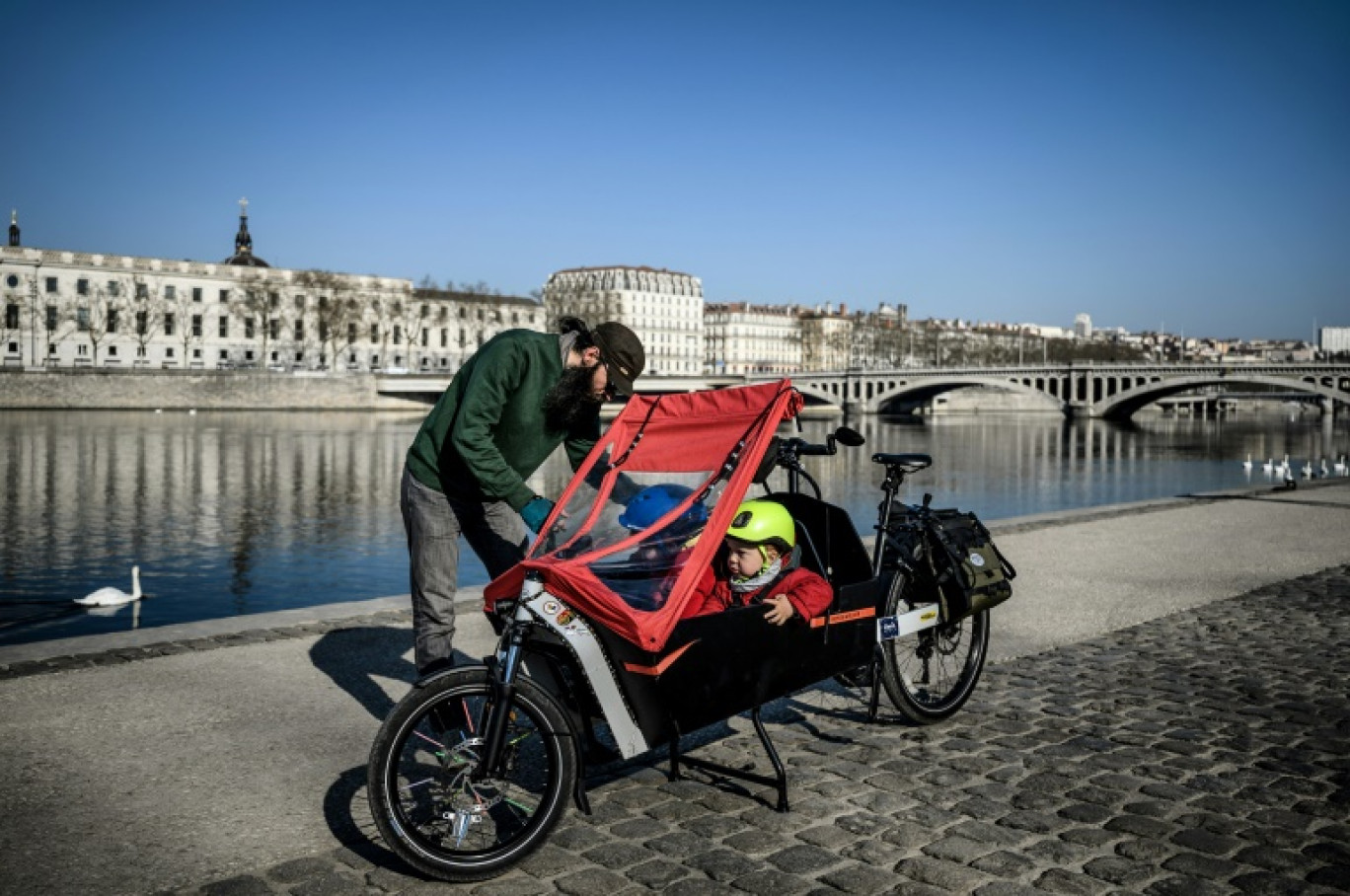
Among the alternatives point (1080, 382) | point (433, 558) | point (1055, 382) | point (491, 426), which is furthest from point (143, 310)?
point (491, 426)

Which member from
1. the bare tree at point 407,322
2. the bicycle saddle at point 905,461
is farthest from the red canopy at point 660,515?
the bare tree at point 407,322

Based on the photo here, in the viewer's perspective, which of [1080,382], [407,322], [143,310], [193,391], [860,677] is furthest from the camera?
[407,322]

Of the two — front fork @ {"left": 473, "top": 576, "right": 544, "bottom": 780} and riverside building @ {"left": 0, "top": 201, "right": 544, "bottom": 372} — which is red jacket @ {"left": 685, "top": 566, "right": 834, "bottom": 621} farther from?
riverside building @ {"left": 0, "top": 201, "right": 544, "bottom": 372}

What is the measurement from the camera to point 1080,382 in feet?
287

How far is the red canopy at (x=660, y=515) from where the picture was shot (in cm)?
375

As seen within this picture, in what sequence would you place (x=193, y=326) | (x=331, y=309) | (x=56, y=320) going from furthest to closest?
(x=193, y=326) < (x=331, y=309) < (x=56, y=320)

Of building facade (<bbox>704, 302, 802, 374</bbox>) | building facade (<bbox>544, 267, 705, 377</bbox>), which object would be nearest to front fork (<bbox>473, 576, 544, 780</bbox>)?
building facade (<bbox>544, 267, 705, 377</bbox>)

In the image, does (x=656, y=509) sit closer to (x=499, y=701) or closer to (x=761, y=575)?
(x=761, y=575)

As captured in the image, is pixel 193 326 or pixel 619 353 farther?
pixel 193 326

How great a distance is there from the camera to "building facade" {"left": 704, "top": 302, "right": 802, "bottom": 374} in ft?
545

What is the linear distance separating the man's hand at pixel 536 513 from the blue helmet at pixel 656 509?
11.3 inches

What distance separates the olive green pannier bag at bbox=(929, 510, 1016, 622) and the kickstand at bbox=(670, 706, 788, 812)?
3.99 feet

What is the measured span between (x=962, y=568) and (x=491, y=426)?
86.2 inches

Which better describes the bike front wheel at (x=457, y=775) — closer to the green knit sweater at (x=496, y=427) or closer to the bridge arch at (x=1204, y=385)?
the green knit sweater at (x=496, y=427)
